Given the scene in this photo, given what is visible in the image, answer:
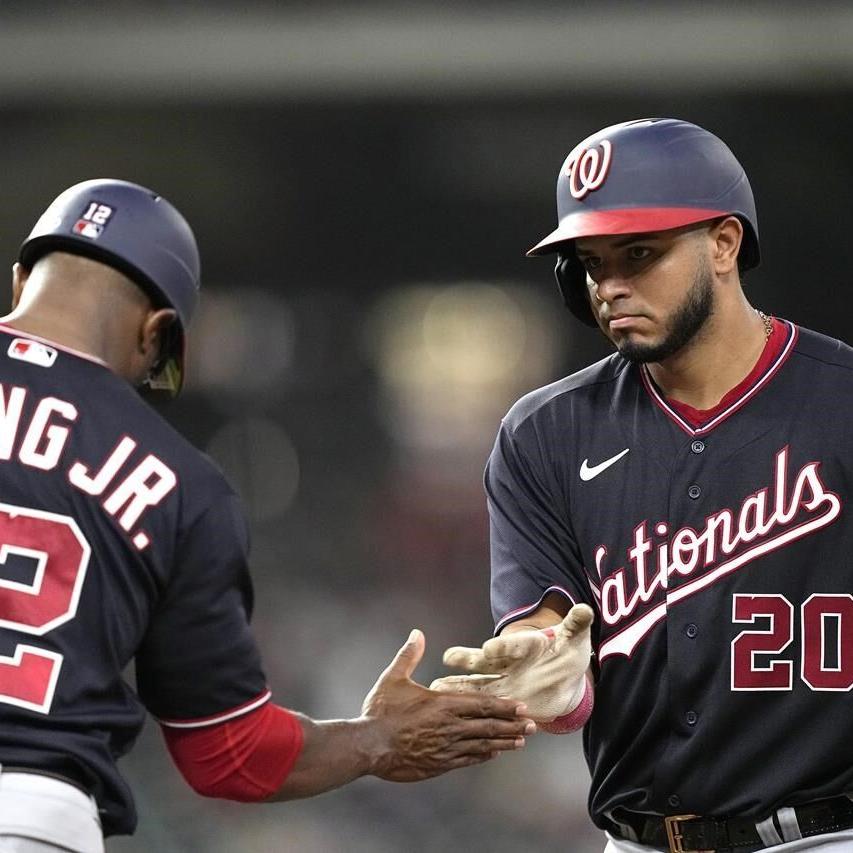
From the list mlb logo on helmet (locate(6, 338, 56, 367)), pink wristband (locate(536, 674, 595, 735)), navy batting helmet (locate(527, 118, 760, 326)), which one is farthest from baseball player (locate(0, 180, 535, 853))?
navy batting helmet (locate(527, 118, 760, 326))

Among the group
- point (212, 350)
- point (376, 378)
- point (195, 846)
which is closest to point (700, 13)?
point (376, 378)

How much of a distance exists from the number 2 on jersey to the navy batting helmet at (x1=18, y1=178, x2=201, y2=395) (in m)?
0.43

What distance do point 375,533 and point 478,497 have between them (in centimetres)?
77

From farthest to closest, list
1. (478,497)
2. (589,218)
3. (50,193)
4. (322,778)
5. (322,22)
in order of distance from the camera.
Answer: (50,193), (322,22), (478,497), (589,218), (322,778)

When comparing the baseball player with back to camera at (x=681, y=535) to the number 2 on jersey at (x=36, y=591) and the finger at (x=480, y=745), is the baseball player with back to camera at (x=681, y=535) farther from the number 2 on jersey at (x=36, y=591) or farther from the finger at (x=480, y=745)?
the number 2 on jersey at (x=36, y=591)

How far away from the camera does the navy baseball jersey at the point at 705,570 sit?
2477 mm

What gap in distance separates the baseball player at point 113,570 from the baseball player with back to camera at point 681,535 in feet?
1.21

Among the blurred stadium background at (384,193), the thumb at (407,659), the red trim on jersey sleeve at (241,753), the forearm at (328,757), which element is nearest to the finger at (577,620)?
the thumb at (407,659)

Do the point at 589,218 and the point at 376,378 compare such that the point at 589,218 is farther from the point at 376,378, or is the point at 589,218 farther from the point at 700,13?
→ the point at 376,378

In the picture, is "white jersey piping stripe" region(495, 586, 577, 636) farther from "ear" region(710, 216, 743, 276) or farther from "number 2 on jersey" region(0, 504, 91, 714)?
"number 2 on jersey" region(0, 504, 91, 714)

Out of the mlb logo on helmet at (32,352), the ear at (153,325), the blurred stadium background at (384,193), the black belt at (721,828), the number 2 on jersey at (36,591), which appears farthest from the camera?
the blurred stadium background at (384,193)

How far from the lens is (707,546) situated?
256 centimetres

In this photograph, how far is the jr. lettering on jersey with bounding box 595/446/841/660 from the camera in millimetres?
2529

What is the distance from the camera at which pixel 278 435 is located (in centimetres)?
1154
